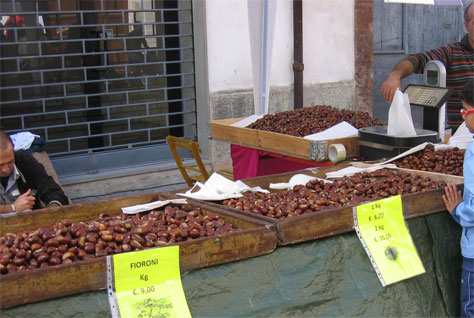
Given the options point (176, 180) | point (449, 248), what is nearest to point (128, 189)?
point (176, 180)

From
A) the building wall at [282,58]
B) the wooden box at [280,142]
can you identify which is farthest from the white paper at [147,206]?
the building wall at [282,58]

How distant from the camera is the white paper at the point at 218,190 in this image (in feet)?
10.8

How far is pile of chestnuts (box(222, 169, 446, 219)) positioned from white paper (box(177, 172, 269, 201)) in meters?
0.04

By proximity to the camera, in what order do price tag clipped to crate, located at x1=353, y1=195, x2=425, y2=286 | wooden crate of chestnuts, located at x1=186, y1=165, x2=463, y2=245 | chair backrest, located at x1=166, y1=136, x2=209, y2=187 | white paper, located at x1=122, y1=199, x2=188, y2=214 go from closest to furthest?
1. wooden crate of chestnuts, located at x1=186, y1=165, x2=463, y2=245
2. price tag clipped to crate, located at x1=353, y1=195, x2=425, y2=286
3. white paper, located at x1=122, y1=199, x2=188, y2=214
4. chair backrest, located at x1=166, y1=136, x2=209, y2=187

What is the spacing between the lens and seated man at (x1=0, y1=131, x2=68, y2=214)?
3914mm

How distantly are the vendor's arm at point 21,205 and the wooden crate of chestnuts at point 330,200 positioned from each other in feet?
3.90

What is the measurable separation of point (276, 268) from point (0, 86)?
4.72 meters

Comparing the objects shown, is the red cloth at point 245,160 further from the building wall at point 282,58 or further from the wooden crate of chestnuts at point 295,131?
the building wall at point 282,58

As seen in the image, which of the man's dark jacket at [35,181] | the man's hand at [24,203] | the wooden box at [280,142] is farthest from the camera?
the wooden box at [280,142]

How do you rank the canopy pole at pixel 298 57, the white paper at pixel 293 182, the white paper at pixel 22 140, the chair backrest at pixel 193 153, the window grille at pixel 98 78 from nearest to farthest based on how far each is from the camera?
1. the white paper at pixel 293 182
2. the chair backrest at pixel 193 153
3. the white paper at pixel 22 140
4. the window grille at pixel 98 78
5. the canopy pole at pixel 298 57

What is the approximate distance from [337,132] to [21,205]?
2238mm

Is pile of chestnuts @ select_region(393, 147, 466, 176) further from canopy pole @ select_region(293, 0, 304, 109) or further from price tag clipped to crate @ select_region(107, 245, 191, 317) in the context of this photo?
canopy pole @ select_region(293, 0, 304, 109)

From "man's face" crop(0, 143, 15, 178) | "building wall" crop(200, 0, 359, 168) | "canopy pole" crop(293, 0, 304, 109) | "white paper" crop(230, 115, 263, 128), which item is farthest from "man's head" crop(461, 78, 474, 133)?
"canopy pole" crop(293, 0, 304, 109)

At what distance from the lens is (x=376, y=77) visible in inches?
387
